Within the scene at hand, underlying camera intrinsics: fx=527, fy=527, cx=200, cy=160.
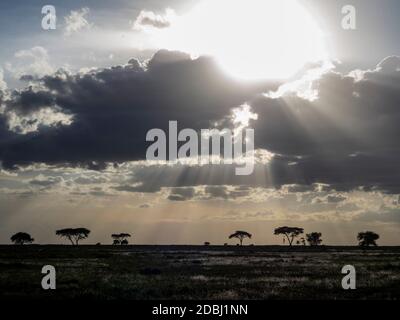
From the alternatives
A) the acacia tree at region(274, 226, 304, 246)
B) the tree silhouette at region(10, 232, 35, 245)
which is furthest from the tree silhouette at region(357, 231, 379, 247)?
the tree silhouette at region(10, 232, 35, 245)

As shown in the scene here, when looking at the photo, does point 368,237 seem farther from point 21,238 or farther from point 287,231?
point 21,238

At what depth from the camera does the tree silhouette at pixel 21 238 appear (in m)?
194

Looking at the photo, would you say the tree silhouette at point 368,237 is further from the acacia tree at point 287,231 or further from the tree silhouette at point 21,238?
the tree silhouette at point 21,238

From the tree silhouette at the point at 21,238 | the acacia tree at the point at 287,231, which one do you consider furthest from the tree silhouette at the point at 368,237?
the tree silhouette at the point at 21,238

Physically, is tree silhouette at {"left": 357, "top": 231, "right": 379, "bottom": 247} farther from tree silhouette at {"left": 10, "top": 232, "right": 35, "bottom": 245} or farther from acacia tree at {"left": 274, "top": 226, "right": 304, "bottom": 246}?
tree silhouette at {"left": 10, "top": 232, "right": 35, "bottom": 245}

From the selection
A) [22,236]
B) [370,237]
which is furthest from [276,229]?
[22,236]

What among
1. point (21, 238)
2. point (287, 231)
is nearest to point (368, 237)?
point (287, 231)

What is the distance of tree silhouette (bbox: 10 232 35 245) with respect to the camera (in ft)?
635

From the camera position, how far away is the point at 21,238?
194m

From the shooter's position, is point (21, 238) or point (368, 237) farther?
point (21, 238)

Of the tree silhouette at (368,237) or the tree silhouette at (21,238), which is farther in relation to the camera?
the tree silhouette at (21,238)

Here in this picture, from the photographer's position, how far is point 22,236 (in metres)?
195
